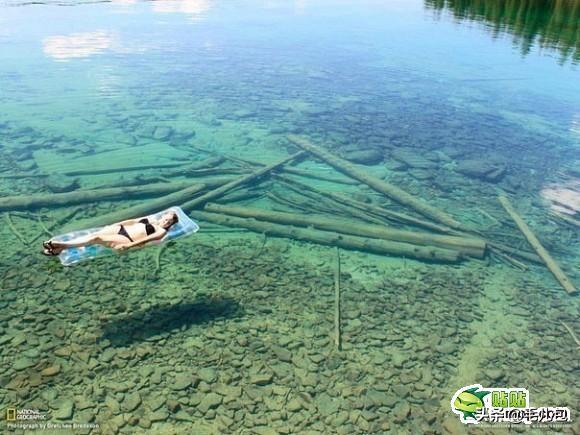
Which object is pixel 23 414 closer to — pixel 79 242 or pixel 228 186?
pixel 79 242

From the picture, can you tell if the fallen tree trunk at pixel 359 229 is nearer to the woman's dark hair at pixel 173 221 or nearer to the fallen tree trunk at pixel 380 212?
the fallen tree trunk at pixel 380 212

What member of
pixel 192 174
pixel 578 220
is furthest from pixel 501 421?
pixel 192 174

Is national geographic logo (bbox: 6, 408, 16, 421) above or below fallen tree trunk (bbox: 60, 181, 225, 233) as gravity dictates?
below

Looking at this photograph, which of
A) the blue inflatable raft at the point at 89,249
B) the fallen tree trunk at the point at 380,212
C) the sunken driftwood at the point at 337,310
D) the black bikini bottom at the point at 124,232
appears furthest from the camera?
the fallen tree trunk at the point at 380,212

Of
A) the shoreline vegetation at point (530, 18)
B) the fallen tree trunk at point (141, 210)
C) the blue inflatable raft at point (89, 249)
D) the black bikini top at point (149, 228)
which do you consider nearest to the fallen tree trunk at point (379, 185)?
the fallen tree trunk at point (141, 210)

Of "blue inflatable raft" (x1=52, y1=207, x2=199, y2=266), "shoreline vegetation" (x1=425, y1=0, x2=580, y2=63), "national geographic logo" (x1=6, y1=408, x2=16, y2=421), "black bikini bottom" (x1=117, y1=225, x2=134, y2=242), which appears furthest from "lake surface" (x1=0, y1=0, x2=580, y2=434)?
"shoreline vegetation" (x1=425, y1=0, x2=580, y2=63)

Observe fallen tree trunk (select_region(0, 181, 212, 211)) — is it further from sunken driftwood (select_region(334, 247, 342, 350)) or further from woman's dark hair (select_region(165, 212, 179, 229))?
sunken driftwood (select_region(334, 247, 342, 350))
